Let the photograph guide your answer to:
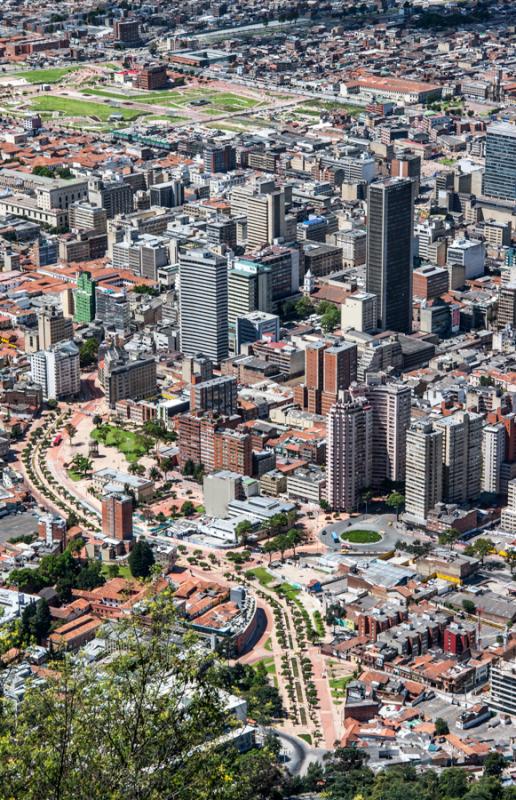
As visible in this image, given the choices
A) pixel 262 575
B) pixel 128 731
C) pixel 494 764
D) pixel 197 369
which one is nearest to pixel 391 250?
pixel 197 369

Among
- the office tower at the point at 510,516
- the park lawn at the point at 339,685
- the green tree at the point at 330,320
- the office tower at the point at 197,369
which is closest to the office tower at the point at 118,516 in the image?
the park lawn at the point at 339,685

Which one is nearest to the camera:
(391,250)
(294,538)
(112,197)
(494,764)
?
(494,764)

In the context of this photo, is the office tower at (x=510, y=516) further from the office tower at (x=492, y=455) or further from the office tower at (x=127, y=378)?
the office tower at (x=127, y=378)

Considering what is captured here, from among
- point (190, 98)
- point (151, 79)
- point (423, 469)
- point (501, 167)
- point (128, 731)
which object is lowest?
point (190, 98)

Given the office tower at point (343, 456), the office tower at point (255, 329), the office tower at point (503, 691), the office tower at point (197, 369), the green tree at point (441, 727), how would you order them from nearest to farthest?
the green tree at point (441, 727), the office tower at point (503, 691), the office tower at point (343, 456), the office tower at point (197, 369), the office tower at point (255, 329)

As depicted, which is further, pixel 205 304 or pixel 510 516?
pixel 205 304

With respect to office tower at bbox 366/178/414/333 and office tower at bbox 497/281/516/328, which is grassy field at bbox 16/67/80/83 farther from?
office tower at bbox 497/281/516/328

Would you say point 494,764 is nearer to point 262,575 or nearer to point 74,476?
point 262,575
